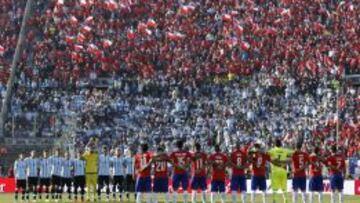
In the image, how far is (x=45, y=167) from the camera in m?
46.3

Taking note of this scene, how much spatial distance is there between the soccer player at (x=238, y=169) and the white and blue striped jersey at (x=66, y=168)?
8.80 metres

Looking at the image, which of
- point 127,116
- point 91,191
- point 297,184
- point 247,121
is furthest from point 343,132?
point 297,184

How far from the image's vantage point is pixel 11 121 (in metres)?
61.0

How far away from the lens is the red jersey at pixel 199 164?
38.3m

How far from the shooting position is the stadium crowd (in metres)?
61.9

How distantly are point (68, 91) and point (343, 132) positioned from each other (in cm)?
1523

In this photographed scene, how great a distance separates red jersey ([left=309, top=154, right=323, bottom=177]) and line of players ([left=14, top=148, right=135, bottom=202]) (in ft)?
31.0

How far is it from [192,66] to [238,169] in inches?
1154

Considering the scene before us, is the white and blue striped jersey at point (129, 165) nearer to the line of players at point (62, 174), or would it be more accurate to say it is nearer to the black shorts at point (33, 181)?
the line of players at point (62, 174)

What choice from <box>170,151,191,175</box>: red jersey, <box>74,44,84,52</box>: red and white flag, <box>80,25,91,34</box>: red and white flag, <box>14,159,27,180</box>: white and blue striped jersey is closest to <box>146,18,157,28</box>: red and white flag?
<box>80,25,91,34</box>: red and white flag

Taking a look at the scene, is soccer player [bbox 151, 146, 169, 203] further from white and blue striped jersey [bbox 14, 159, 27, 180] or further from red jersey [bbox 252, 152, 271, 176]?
white and blue striped jersey [bbox 14, 159, 27, 180]

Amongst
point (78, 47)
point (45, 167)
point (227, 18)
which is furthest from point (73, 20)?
point (45, 167)

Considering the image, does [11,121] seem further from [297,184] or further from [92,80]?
[297,184]

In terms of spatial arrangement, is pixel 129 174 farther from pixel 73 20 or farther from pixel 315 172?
pixel 73 20
